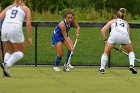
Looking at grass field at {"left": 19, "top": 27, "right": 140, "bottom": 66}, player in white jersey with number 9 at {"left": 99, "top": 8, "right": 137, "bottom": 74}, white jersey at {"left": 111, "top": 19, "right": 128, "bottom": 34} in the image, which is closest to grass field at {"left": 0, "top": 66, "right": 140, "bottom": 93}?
player in white jersey with number 9 at {"left": 99, "top": 8, "right": 137, "bottom": 74}

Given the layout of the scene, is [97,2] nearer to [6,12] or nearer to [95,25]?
[95,25]

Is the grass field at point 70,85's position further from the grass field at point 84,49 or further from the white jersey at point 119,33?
the grass field at point 84,49

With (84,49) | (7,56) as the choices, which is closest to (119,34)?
(7,56)

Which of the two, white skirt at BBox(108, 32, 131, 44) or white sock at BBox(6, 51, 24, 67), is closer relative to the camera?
white sock at BBox(6, 51, 24, 67)

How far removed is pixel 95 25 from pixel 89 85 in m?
5.62

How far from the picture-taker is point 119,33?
1465cm

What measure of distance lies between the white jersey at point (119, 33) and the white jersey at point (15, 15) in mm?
2995

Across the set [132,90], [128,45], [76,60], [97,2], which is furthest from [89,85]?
[97,2]

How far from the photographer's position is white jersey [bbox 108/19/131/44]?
14648 millimetres

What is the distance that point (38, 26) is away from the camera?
17.4m

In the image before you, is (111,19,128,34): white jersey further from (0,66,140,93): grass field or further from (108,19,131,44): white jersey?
(0,66,140,93): grass field

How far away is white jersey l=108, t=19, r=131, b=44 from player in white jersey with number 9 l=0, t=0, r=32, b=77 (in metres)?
2.89

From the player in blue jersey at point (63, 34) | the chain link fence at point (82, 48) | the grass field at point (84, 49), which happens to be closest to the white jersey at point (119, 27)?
the player in blue jersey at point (63, 34)

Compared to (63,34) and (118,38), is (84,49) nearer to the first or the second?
(63,34)
